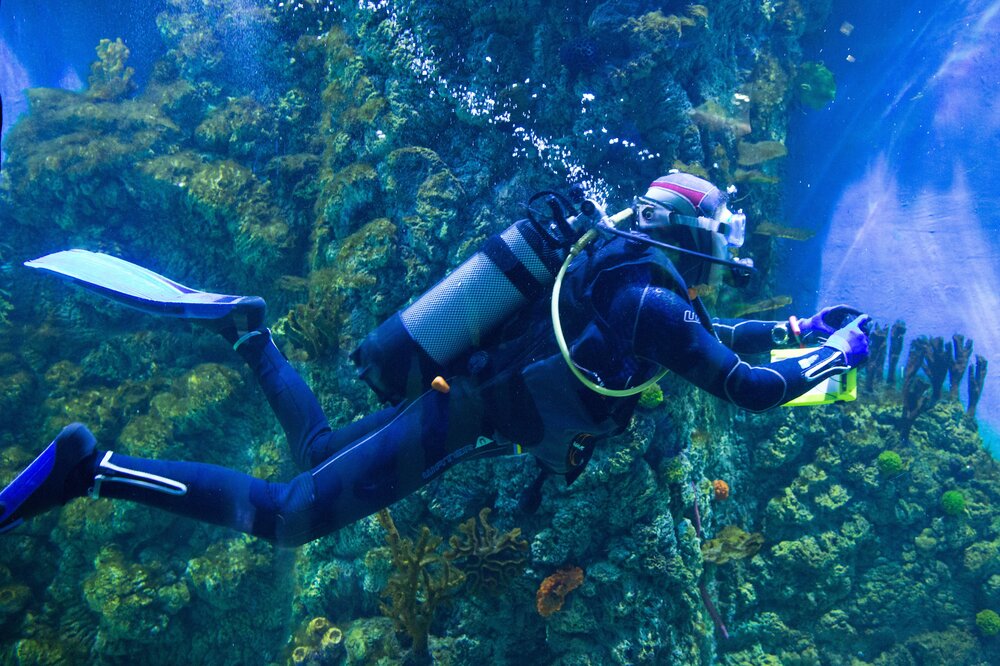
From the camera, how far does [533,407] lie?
3008mm

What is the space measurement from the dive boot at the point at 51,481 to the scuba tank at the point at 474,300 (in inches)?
60.4

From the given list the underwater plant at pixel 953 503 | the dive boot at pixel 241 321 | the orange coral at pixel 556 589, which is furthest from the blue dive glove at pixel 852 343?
the underwater plant at pixel 953 503

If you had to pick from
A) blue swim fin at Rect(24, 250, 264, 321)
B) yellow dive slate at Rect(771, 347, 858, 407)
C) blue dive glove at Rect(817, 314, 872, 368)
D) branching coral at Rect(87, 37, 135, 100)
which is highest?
branching coral at Rect(87, 37, 135, 100)

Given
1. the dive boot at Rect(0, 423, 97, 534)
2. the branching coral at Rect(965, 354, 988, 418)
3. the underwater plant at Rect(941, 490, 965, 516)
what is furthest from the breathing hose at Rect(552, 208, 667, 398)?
the branching coral at Rect(965, 354, 988, 418)

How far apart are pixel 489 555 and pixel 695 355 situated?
264 centimetres

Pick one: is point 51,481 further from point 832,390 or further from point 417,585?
point 832,390

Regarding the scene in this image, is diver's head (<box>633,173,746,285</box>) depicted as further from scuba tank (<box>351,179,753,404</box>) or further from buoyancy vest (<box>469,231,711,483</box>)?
buoyancy vest (<box>469,231,711,483</box>)

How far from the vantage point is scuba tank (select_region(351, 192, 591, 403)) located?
3.03 m

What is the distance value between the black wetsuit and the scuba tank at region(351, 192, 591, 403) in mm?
182

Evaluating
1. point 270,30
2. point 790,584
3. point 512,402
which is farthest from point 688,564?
point 270,30

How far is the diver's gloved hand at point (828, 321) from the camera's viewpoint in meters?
3.37

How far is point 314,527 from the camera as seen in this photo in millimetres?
3121

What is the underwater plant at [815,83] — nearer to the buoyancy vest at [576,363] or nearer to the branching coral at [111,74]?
the buoyancy vest at [576,363]

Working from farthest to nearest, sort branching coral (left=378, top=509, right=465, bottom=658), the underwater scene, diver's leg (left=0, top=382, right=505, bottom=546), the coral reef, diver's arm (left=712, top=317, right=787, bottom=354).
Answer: the coral reef, branching coral (left=378, top=509, right=465, bottom=658), diver's arm (left=712, top=317, right=787, bottom=354), the underwater scene, diver's leg (left=0, top=382, right=505, bottom=546)
